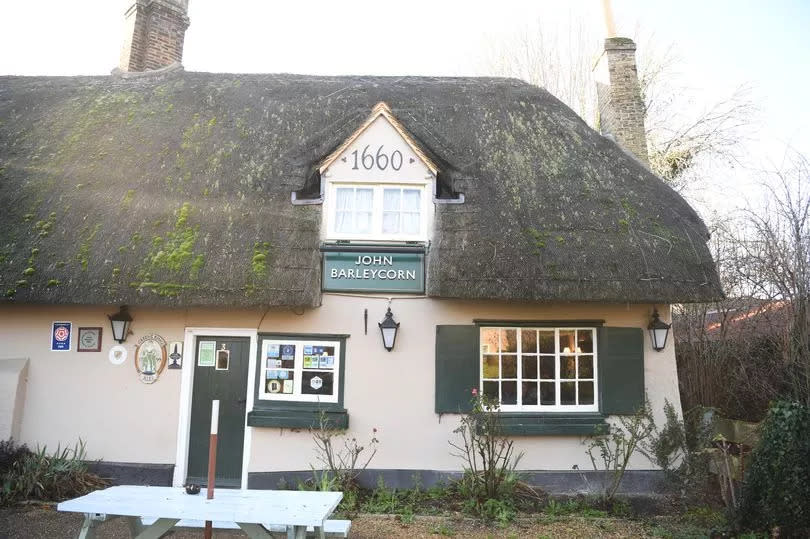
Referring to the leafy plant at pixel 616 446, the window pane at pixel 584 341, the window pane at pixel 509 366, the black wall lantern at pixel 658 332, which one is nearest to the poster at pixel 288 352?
the window pane at pixel 509 366

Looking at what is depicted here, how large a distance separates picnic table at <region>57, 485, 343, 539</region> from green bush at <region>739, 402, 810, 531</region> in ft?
13.5

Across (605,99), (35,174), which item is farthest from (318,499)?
(605,99)

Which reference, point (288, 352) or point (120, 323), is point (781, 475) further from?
point (120, 323)

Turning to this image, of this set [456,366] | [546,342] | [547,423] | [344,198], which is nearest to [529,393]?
[547,423]

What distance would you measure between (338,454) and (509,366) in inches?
101

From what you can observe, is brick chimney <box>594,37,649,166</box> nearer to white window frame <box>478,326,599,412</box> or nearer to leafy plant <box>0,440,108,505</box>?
white window frame <box>478,326,599,412</box>

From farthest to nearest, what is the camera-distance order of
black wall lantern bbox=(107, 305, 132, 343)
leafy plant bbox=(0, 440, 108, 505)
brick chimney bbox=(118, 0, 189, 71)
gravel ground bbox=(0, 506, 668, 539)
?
brick chimney bbox=(118, 0, 189, 71) < black wall lantern bbox=(107, 305, 132, 343) < leafy plant bbox=(0, 440, 108, 505) < gravel ground bbox=(0, 506, 668, 539)

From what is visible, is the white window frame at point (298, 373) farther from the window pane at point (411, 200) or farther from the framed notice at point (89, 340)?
the framed notice at point (89, 340)

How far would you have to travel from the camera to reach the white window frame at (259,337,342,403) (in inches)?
291

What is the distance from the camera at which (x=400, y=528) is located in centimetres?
586

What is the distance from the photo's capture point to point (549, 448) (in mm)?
7242

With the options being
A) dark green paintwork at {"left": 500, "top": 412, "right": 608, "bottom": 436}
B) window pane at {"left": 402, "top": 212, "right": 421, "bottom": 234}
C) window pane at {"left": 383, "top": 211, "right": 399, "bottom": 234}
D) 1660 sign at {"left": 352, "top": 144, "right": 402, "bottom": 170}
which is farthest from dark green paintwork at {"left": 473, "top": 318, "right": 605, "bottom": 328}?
1660 sign at {"left": 352, "top": 144, "right": 402, "bottom": 170}

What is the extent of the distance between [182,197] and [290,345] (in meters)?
2.73

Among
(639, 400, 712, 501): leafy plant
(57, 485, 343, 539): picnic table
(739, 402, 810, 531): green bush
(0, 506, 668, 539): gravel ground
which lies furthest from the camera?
(639, 400, 712, 501): leafy plant
